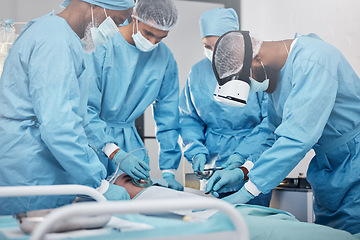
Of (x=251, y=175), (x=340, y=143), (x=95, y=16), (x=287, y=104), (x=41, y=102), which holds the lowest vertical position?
(x=251, y=175)

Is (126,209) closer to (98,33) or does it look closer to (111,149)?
(98,33)

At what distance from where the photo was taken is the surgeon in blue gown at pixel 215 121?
253 centimetres

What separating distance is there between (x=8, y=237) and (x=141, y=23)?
66.0 inches

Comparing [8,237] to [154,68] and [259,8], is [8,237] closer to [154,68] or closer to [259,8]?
[154,68]

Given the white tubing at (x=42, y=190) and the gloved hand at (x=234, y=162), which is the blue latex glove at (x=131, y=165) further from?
the white tubing at (x=42, y=190)

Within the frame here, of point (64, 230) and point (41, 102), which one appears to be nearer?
point (64, 230)

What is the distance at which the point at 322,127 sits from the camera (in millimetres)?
1765

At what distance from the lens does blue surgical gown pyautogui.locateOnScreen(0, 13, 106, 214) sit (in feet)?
4.96

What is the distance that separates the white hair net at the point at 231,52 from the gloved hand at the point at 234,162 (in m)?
0.61

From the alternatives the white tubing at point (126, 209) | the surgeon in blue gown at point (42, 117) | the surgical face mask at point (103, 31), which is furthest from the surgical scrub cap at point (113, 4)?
the white tubing at point (126, 209)

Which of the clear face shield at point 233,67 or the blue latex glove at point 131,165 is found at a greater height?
the clear face shield at point 233,67

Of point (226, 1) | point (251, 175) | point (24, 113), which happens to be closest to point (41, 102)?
point (24, 113)

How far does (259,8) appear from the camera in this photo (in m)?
3.80

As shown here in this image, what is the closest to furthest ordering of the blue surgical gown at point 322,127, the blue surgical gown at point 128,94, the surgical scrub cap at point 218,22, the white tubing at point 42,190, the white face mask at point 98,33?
the white tubing at point 42,190 < the blue surgical gown at point 322,127 < the white face mask at point 98,33 < the blue surgical gown at point 128,94 < the surgical scrub cap at point 218,22
